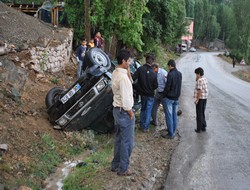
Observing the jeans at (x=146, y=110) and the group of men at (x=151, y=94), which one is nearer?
the group of men at (x=151, y=94)

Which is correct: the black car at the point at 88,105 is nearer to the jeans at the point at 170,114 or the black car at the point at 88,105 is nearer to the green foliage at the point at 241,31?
the jeans at the point at 170,114

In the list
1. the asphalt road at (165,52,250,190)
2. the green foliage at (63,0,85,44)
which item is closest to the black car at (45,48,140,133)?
the asphalt road at (165,52,250,190)

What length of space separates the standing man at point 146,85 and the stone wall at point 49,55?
371 centimetres

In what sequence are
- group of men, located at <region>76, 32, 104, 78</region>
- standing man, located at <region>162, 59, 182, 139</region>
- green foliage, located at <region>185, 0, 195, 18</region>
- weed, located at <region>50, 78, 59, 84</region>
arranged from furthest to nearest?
1. green foliage, located at <region>185, 0, 195, 18</region>
2. group of men, located at <region>76, 32, 104, 78</region>
3. weed, located at <region>50, 78, 59, 84</region>
4. standing man, located at <region>162, 59, 182, 139</region>

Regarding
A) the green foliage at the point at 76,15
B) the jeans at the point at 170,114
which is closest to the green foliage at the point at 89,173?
the jeans at the point at 170,114

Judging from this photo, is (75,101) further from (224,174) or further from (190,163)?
(224,174)

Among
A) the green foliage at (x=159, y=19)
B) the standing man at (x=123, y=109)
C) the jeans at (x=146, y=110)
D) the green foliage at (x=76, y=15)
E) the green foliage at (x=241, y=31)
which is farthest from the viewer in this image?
the green foliage at (x=241, y=31)

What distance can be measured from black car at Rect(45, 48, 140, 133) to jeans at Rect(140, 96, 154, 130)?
2.93 ft

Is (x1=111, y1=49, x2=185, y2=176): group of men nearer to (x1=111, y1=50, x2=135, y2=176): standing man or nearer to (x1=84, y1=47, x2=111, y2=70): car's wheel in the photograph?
(x1=111, y1=50, x2=135, y2=176): standing man

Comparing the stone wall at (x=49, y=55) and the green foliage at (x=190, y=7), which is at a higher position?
the green foliage at (x=190, y=7)

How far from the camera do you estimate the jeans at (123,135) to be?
562cm

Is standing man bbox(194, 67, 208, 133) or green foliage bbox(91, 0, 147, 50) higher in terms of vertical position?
green foliage bbox(91, 0, 147, 50)

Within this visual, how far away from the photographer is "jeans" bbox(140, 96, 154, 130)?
341 inches

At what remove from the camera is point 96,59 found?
353 inches
